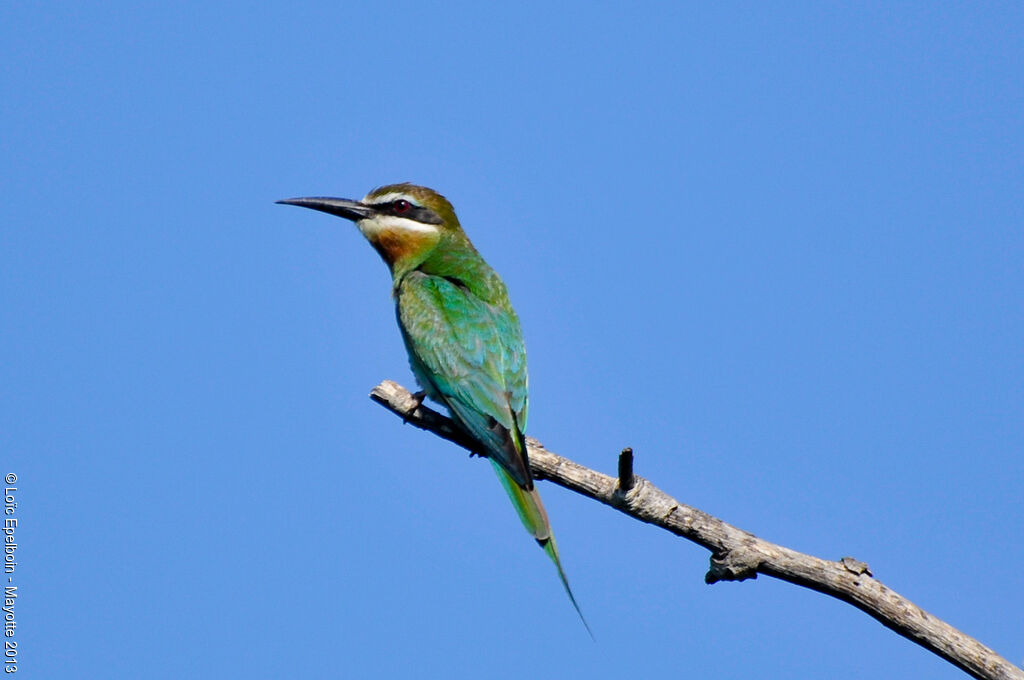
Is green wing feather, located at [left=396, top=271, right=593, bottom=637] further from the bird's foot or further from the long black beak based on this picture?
the long black beak

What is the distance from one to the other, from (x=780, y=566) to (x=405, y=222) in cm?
327

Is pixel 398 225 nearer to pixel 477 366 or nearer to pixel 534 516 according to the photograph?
pixel 477 366

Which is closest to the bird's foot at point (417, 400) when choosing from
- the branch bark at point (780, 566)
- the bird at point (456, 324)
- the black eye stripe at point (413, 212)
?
the bird at point (456, 324)

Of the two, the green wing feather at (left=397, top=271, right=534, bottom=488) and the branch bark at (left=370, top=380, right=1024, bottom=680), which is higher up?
the green wing feather at (left=397, top=271, right=534, bottom=488)

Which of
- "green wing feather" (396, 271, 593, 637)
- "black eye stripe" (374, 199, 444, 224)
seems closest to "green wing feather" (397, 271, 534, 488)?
"green wing feather" (396, 271, 593, 637)

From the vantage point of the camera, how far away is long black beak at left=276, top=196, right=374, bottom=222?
6.41 metres

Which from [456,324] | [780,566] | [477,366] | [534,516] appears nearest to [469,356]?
[477,366]

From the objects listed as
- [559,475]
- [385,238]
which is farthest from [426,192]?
[559,475]

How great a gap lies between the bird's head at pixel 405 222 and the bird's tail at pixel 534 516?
212 centimetres

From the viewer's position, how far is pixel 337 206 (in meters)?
6.44

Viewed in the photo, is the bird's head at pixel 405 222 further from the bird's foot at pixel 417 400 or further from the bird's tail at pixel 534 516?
the bird's tail at pixel 534 516

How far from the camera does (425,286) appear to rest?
559 cm

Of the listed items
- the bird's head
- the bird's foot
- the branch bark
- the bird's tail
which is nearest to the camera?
the branch bark

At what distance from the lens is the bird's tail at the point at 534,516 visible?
4.26 m
